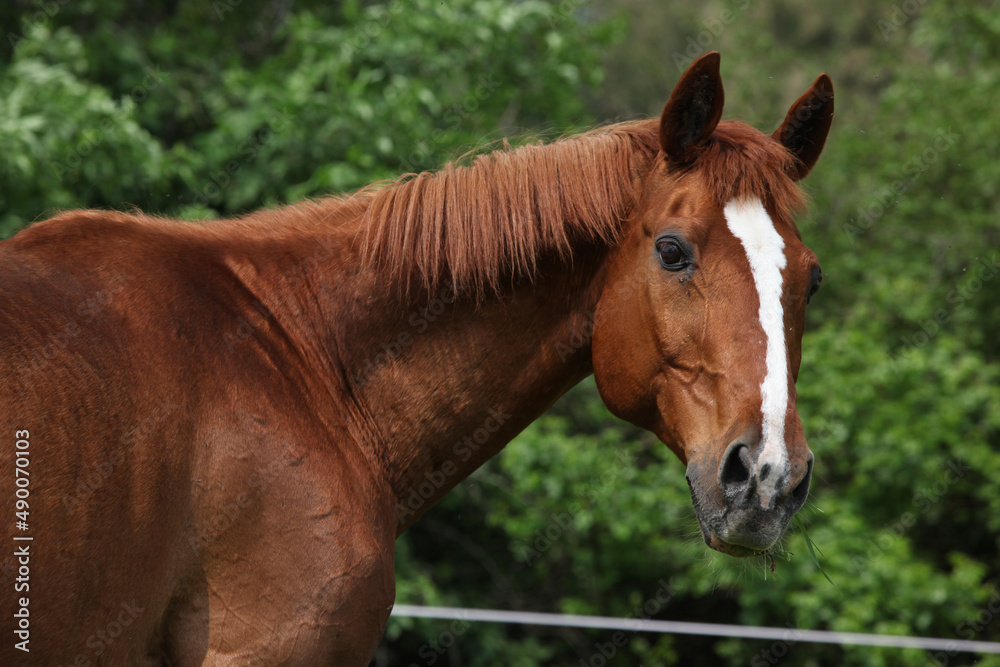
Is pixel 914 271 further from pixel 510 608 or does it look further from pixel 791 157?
pixel 791 157

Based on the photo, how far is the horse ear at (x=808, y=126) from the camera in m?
2.45

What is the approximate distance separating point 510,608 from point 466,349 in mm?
5591

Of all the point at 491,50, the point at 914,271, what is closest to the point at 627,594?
the point at 914,271

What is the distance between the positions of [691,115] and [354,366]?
119cm

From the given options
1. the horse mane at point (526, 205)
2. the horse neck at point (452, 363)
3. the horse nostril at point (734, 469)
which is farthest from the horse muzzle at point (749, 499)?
the horse mane at point (526, 205)

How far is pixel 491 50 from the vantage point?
6.94 m

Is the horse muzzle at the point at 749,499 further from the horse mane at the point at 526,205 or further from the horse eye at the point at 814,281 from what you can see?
the horse mane at the point at 526,205

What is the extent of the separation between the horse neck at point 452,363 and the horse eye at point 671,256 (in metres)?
0.23

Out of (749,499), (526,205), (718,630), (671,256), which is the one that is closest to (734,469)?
(749,499)

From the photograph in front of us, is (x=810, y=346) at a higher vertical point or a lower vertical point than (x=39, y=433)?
lower

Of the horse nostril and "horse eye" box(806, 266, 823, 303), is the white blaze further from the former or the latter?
"horse eye" box(806, 266, 823, 303)

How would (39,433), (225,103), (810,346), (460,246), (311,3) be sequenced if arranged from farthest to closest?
(311,3), (810,346), (225,103), (460,246), (39,433)

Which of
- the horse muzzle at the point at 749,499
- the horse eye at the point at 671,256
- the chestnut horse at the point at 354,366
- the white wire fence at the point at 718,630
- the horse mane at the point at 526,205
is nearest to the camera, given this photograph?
the chestnut horse at the point at 354,366

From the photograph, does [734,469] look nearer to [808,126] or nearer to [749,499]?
[749,499]
